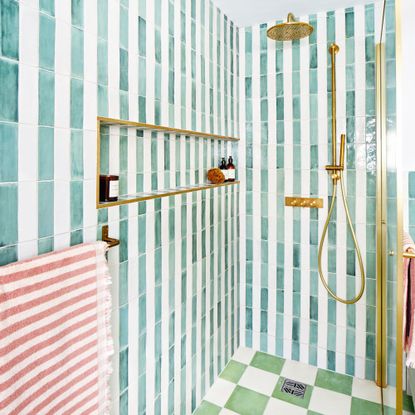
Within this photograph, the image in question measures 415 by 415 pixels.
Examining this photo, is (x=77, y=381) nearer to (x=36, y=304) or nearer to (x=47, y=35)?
(x=36, y=304)

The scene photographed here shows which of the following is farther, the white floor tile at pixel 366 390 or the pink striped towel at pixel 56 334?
the white floor tile at pixel 366 390

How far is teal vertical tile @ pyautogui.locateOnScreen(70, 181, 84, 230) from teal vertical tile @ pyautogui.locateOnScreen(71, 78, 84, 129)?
0.64ft

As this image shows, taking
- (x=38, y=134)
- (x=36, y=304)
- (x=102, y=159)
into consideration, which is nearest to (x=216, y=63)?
(x=102, y=159)

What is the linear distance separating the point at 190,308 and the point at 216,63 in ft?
4.77

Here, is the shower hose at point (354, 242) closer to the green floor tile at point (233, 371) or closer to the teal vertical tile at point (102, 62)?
the green floor tile at point (233, 371)

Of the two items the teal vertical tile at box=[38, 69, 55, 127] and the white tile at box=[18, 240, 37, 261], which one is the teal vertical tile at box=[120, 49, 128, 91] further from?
the white tile at box=[18, 240, 37, 261]

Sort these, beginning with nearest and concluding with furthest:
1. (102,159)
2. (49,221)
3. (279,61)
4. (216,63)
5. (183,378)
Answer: (49,221)
(102,159)
(183,378)
(216,63)
(279,61)

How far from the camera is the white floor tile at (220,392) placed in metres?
2.08

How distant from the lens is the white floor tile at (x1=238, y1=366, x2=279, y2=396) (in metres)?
2.17

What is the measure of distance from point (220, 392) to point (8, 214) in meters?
1.74

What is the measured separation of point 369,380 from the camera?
89.8 inches

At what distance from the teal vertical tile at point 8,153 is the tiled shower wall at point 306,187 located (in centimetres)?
175

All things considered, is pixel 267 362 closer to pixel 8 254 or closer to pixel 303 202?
pixel 303 202

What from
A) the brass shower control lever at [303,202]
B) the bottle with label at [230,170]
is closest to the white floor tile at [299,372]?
the brass shower control lever at [303,202]
